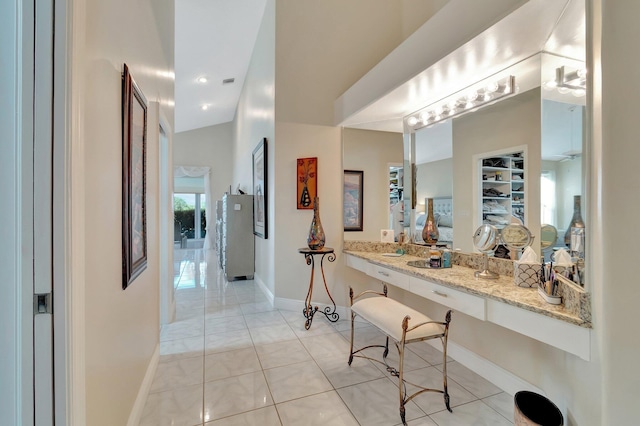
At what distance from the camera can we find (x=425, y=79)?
2.28m

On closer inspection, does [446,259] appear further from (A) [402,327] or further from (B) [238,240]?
(B) [238,240]

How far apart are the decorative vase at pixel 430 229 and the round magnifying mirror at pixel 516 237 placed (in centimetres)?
66

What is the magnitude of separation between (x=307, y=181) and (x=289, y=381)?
2.14 meters

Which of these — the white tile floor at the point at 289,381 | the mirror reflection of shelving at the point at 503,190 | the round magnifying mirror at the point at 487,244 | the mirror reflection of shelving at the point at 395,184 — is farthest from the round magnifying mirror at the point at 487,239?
the mirror reflection of shelving at the point at 395,184

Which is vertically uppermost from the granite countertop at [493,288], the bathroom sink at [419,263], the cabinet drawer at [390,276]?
the bathroom sink at [419,263]

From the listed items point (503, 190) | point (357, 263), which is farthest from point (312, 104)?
point (503, 190)

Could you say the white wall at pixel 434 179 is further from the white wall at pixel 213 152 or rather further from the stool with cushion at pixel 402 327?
the white wall at pixel 213 152

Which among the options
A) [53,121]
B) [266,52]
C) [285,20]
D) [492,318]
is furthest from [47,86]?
[266,52]

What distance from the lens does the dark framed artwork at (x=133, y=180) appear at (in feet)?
4.76

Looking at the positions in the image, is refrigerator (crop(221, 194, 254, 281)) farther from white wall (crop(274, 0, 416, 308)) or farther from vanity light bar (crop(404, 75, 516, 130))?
vanity light bar (crop(404, 75, 516, 130))

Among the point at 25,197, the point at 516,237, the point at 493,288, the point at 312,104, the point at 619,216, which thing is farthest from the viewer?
the point at 312,104

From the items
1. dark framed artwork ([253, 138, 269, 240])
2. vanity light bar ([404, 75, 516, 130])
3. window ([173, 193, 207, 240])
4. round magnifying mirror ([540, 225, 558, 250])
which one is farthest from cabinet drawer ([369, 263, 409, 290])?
window ([173, 193, 207, 240])

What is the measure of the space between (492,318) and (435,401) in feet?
2.32

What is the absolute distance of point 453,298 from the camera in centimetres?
190
